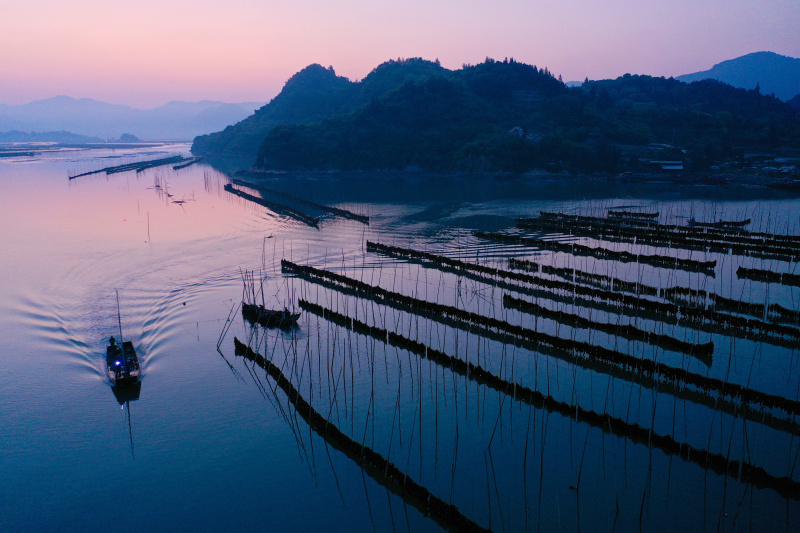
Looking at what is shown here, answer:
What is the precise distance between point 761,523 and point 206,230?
33.7m

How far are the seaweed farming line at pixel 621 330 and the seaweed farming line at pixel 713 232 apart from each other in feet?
55.8

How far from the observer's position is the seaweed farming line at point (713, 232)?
29.6 m

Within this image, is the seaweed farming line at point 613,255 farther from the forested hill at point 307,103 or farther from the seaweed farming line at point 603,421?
the forested hill at point 307,103

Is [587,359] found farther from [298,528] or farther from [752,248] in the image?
[752,248]

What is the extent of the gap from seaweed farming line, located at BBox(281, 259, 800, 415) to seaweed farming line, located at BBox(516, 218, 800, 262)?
54.6 ft

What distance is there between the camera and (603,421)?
39.8ft

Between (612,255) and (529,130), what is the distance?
66.1 meters

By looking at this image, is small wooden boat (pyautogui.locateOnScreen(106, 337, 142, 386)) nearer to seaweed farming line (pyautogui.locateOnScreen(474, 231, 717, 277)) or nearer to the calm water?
the calm water

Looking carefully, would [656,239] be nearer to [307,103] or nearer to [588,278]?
[588,278]

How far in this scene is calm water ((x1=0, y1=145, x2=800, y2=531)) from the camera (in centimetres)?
991

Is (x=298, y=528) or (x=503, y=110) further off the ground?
(x=503, y=110)

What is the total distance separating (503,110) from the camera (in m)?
102

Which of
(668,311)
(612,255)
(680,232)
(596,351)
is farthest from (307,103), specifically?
(596,351)

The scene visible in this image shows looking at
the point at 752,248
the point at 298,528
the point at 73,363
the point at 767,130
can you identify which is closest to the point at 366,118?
the point at 767,130
